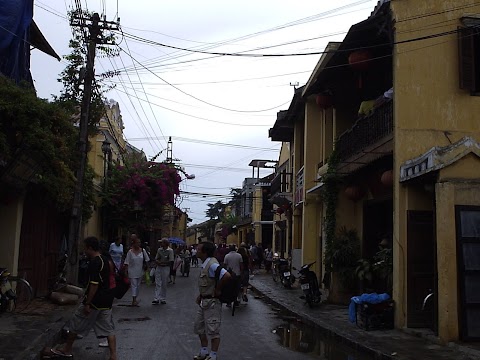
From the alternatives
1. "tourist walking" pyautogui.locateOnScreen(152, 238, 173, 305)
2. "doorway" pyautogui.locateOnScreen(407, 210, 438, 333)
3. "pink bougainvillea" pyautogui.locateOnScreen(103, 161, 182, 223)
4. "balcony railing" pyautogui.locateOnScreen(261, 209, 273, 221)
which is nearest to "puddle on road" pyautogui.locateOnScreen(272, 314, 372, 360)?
"doorway" pyautogui.locateOnScreen(407, 210, 438, 333)

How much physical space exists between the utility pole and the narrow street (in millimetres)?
1724

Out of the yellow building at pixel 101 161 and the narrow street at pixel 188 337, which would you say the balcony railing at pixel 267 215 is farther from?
the narrow street at pixel 188 337

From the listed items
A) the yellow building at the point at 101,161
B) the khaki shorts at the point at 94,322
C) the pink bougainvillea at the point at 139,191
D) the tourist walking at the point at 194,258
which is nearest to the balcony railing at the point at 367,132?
the khaki shorts at the point at 94,322

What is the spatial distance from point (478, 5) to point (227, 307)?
9.64 metres

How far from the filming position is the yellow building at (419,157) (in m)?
9.58

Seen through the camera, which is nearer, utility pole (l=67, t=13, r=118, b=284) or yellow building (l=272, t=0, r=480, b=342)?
yellow building (l=272, t=0, r=480, b=342)

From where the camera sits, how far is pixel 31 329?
9797 millimetres

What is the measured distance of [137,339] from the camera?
9836mm

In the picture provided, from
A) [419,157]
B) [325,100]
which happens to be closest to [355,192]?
[325,100]

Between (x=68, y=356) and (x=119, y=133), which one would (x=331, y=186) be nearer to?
(x=68, y=356)

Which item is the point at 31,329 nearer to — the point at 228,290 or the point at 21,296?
the point at 21,296

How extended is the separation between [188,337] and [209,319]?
253cm

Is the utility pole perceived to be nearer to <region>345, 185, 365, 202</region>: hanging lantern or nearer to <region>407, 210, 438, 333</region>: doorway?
<region>345, 185, 365, 202</region>: hanging lantern

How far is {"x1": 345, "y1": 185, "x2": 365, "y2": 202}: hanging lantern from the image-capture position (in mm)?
14938
